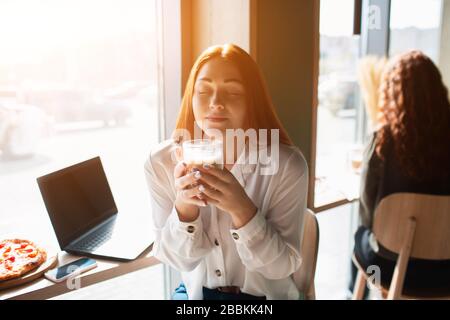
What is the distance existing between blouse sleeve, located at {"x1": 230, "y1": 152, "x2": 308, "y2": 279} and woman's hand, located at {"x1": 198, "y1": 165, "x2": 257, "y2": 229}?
0.09 metres

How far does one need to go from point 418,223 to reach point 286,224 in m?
0.60

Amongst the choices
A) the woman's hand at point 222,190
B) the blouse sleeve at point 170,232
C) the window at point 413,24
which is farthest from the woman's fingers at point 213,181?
the window at point 413,24

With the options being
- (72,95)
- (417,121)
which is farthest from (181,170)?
(417,121)

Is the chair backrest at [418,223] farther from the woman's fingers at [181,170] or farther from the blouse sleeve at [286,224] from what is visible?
the woman's fingers at [181,170]

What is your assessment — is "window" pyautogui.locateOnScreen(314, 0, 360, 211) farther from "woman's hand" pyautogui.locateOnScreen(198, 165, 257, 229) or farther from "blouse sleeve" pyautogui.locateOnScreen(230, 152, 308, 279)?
"woman's hand" pyautogui.locateOnScreen(198, 165, 257, 229)

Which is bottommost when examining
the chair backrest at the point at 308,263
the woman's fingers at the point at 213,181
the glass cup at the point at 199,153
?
the chair backrest at the point at 308,263

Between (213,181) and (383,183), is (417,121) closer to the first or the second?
(383,183)

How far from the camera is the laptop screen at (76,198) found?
1002mm

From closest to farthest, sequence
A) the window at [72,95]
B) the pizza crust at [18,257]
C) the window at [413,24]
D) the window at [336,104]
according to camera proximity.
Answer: the pizza crust at [18,257] → the window at [72,95] → the window at [336,104] → the window at [413,24]

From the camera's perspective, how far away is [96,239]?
108cm

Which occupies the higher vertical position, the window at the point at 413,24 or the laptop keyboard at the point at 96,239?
the window at the point at 413,24

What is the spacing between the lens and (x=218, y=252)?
92 cm

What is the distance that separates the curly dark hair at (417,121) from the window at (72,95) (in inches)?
→ 36.0
